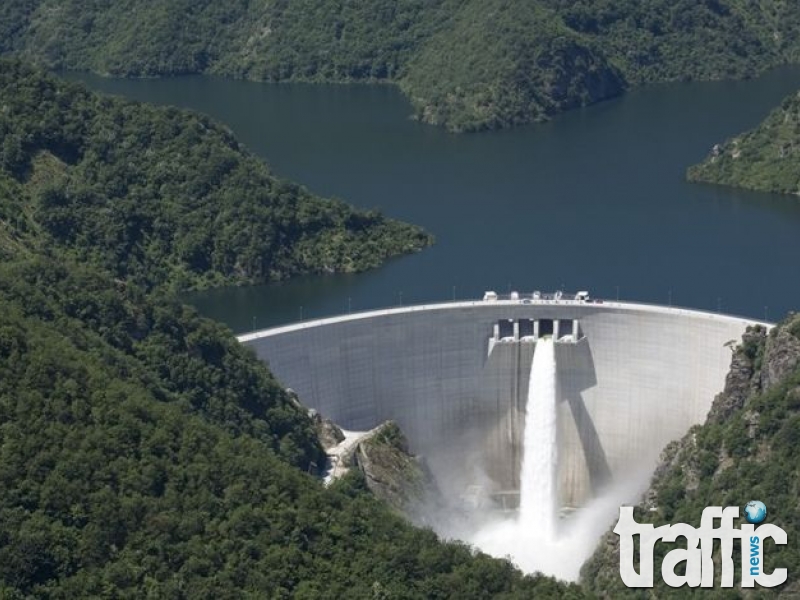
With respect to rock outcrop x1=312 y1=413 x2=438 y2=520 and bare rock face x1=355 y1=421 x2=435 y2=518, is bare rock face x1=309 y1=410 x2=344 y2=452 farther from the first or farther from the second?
bare rock face x1=355 y1=421 x2=435 y2=518

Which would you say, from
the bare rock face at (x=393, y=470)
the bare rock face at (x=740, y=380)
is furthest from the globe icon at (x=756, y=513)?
the bare rock face at (x=393, y=470)

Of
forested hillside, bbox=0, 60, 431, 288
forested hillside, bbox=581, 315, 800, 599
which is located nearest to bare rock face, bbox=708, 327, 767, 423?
forested hillside, bbox=581, 315, 800, 599

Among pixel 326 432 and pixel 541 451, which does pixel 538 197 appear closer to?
pixel 541 451

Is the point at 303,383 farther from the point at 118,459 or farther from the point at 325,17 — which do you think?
the point at 325,17

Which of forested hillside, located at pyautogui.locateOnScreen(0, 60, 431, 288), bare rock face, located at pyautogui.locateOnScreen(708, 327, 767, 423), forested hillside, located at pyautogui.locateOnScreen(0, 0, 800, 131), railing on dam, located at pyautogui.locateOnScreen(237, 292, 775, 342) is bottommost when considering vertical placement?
bare rock face, located at pyautogui.locateOnScreen(708, 327, 767, 423)

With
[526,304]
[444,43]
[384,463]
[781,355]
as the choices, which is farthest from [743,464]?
[444,43]
